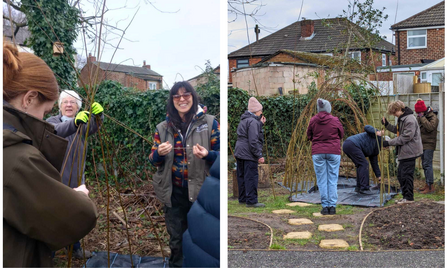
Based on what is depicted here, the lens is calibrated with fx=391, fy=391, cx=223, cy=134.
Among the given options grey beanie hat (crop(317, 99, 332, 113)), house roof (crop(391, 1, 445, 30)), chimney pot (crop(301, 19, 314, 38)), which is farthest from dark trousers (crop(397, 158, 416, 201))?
house roof (crop(391, 1, 445, 30))

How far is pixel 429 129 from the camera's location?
547cm

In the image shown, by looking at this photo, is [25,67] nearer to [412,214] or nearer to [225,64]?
→ [225,64]

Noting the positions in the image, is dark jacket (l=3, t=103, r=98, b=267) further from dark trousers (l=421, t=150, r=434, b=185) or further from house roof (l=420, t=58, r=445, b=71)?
house roof (l=420, t=58, r=445, b=71)

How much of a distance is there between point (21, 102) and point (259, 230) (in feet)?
9.90

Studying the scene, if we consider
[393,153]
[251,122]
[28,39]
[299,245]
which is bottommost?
[299,245]

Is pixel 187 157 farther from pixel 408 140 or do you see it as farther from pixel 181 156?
pixel 408 140

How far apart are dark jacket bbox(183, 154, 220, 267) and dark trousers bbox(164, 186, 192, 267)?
27 centimetres

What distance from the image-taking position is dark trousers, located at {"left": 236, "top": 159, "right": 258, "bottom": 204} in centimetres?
499

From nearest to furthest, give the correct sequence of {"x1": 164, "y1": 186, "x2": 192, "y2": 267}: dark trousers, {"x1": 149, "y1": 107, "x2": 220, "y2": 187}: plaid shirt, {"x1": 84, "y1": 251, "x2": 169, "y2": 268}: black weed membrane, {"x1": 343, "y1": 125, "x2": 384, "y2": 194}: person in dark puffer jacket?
1. {"x1": 149, "y1": 107, "x2": 220, "y2": 187}: plaid shirt
2. {"x1": 164, "y1": 186, "x2": 192, "y2": 267}: dark trousers
3. {"x1": 84, "y1": 251, "x2": 169, "y2": 268}: black weed membrane
4. {"x1": 343, "y1": 125, "x2": 384, "y2": 194}: person in dark puffer jacket

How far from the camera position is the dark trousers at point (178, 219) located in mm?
1999

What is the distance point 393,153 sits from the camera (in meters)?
6.79

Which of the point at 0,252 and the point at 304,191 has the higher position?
the point at 0,252

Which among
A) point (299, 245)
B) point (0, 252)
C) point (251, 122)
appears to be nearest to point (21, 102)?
point (0, 252)

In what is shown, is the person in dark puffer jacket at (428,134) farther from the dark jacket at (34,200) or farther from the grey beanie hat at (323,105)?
the dark jacket at (34,200)
